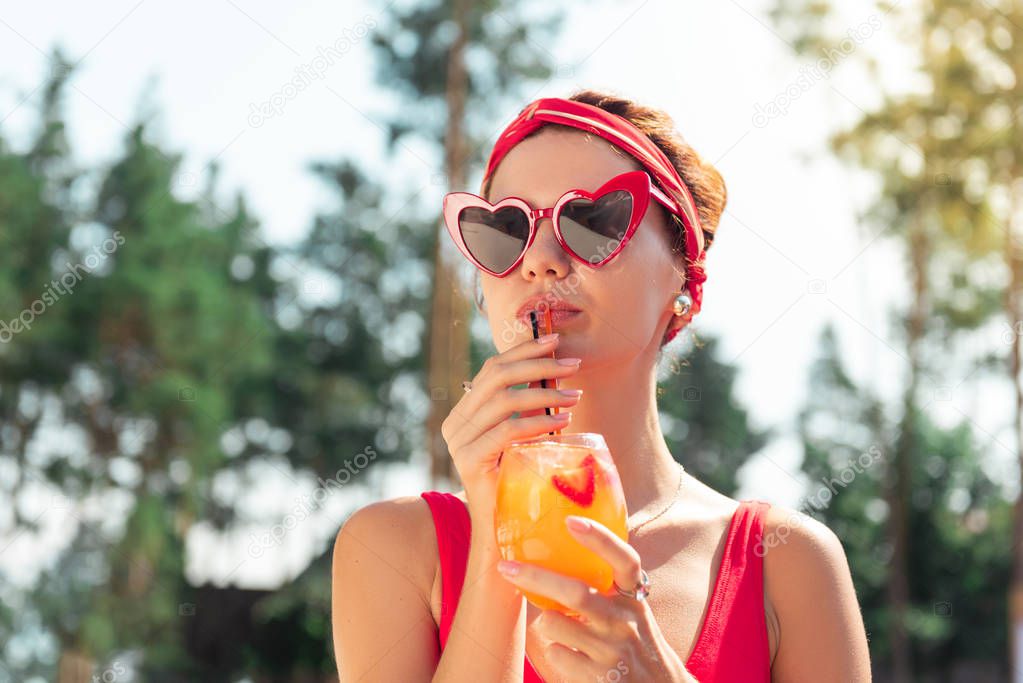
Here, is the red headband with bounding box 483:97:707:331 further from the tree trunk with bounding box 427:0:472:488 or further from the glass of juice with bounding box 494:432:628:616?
the tree trunk with bounding box 427:0:472:488

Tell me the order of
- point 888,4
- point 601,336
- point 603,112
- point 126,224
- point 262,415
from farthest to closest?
point 262,415 < point 126,224 < point 888,4 < point 603,112 < point 601,336

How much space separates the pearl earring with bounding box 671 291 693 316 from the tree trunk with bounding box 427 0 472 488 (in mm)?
14310

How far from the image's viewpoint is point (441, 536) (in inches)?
101

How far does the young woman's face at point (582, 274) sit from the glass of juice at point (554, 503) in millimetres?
328

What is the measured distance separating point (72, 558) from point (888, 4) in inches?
828

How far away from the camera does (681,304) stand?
282 centimetres

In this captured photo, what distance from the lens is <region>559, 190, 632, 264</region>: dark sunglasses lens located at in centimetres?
249

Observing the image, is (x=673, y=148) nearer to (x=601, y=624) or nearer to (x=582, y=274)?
(x=582, y=274)

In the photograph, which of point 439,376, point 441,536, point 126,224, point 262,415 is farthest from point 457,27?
point 441,536

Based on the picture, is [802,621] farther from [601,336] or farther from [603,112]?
[603,112]

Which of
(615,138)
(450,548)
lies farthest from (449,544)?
(615,138)

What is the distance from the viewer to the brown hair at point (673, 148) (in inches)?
114

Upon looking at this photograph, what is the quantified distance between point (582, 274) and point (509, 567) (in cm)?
78

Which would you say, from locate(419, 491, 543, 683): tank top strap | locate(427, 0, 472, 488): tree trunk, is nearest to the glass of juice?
locate(419, 491, 543, 683): tank top strap
